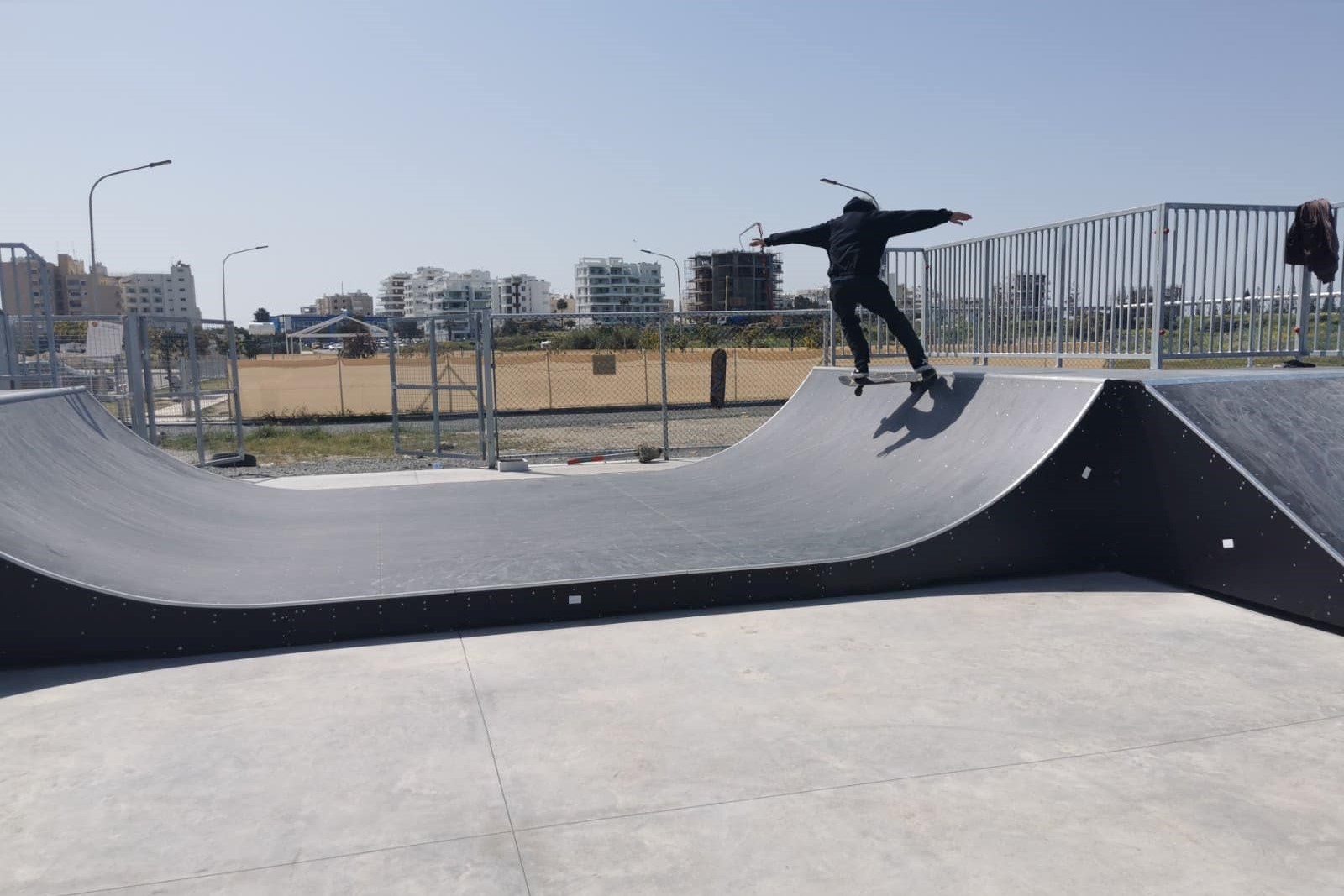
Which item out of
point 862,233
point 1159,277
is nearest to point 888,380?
point 862,233

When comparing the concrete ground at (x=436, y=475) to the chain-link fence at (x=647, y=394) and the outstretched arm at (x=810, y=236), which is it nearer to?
the chain-link fence at (x=647, y=394)

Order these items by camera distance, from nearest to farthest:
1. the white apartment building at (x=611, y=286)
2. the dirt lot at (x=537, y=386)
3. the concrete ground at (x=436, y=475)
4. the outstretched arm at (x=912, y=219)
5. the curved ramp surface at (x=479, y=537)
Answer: the curved ramp surface at (x=479, y=537) → the outstretched arm at (x=912, y=219) → the concrete ground at (x=436, y=475) → the dirt lot at (x=537, y=386) → the white apartment building at (x=611, y=286)

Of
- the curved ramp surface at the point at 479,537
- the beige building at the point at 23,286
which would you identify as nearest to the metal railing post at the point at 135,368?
the beige building at the point at 23,286

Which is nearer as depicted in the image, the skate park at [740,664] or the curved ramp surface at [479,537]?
the skate park at [740,664]

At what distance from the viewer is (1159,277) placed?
8.21m

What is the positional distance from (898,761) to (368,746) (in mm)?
2087

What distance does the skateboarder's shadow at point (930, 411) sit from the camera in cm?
772

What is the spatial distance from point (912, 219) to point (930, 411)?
1.60m

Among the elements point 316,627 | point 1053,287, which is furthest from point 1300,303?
point 316,627

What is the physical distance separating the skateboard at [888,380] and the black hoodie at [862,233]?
932 mm

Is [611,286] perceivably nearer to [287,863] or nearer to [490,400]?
[490,400]

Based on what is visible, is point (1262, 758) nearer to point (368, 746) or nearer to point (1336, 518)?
point (1336, 518)

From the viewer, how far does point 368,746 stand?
3.87 metres

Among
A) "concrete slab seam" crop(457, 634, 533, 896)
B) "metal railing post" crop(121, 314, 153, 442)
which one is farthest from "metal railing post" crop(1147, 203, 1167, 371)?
"metal railing post" crop(121, 314, 153, 442)
